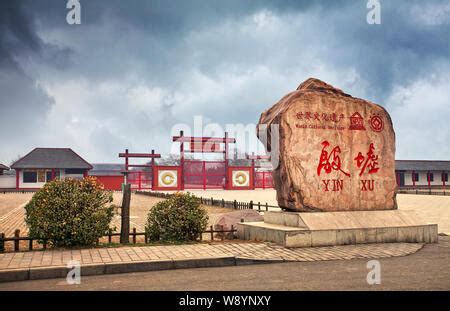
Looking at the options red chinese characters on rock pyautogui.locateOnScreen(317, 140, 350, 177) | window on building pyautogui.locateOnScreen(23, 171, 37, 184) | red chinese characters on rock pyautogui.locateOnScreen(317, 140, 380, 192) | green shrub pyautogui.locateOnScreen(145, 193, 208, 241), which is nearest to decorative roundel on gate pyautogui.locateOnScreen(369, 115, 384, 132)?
red chinese characters on rock pyautogui.locateOnScreen(317, 140, 380, 192)

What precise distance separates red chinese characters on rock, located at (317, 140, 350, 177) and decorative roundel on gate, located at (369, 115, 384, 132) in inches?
42.5

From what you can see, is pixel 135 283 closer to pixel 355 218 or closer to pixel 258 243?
pixel 258 243

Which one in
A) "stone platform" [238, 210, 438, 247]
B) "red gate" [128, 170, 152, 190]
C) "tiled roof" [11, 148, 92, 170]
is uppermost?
"tiled roof" [11, 148, 92, 170]

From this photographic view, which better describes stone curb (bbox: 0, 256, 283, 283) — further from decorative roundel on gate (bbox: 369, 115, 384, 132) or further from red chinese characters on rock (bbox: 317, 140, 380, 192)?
decorative roundel on gate (bbox: 369, 115, 384, 132)

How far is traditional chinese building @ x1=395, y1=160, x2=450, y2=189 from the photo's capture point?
50.8m

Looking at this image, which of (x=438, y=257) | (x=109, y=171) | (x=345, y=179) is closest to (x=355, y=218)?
(x=345, y=179)

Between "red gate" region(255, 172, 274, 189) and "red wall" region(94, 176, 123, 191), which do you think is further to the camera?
"red gate" region(255, 172, 274, 189)

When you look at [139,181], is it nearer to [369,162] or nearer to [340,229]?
[369,162]

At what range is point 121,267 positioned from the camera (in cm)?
622

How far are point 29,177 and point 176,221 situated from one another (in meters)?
41.0

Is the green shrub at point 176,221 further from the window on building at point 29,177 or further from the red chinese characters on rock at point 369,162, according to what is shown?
the window on building at point 29,177

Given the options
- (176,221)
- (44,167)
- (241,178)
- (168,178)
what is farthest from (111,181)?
(176,221)

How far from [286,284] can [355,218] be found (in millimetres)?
4145
